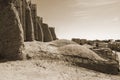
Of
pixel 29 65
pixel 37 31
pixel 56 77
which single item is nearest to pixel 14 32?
pixel 29 65

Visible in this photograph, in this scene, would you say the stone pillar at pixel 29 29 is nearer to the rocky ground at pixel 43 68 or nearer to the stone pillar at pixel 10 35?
the rocky ground at pixel 43 68

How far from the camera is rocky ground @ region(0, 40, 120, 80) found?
1070cm

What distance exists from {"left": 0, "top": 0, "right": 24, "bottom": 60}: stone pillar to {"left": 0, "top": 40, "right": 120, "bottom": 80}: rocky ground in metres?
0.53

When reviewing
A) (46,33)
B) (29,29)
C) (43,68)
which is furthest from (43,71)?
(46,33)

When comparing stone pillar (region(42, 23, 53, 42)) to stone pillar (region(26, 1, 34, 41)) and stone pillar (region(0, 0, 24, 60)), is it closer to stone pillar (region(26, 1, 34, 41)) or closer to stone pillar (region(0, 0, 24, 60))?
stone pillar (region(26, 1, 34, 41))

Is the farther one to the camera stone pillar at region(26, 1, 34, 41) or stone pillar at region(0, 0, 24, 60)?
stone pillar at region(26, 1, 34, 41)

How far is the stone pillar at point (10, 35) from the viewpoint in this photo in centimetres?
1194

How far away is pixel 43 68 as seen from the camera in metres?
11.8

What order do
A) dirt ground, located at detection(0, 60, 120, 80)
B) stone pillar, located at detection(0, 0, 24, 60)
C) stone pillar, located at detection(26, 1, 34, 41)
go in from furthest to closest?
stone pillar, located at detection(26, 1, 34, 41) < stone pillar, located at detection(0, 0, 24, 60) < dirt ground, located at detection(0, 60, 120, 80)

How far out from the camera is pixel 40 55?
1315 centimetres

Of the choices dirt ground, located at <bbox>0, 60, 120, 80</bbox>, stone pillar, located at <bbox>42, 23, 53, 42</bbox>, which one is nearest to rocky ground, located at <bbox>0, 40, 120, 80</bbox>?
dirt ground, located at <bbox>0, 60, 120, 80</bbox>

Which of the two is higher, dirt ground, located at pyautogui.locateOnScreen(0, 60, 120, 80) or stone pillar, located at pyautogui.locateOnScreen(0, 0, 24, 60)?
stone pillar, located at pyautogui.locateOnScreen(0, 0, 24, 60)

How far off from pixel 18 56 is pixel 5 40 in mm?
894

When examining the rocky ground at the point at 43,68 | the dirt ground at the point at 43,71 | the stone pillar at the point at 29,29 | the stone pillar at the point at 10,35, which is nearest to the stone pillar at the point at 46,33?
the stone pillar at the point at 29,29
